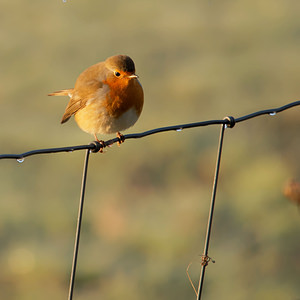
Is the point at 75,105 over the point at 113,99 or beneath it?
over

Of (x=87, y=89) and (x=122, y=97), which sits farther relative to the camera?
(x=87, y=89)

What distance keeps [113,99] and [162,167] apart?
3185 mm

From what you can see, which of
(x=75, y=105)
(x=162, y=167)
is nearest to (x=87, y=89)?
(x=75, y=105)

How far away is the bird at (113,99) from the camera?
3.31m

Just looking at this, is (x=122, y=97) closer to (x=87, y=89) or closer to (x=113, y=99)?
(x=113, y=99)

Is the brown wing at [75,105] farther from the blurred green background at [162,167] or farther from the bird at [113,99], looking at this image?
the blurred green background at [162,167]

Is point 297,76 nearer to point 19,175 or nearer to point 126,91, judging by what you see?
point 19,175

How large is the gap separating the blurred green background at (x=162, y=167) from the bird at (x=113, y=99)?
1845mm

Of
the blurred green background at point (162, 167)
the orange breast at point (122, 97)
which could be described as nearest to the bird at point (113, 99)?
the orange breast at point (122, 97)

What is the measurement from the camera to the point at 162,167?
6469 mm

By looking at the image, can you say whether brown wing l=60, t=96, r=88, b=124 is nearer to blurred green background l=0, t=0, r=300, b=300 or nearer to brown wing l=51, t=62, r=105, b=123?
brown wing l=51, t=62, r=105, b=123

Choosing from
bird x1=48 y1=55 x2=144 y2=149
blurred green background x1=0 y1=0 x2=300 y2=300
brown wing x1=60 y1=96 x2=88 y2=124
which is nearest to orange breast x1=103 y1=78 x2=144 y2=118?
bird x1=48 y1=55 x2=144 y2=149

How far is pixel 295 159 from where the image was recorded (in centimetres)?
650

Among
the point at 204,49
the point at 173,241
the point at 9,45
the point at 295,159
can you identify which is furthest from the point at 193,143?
A: the point at 9,45
